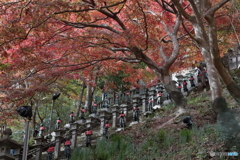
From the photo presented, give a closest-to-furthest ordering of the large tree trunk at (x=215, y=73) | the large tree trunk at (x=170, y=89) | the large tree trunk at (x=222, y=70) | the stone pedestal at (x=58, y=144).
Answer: the large tree trunk at (x=215, y=73)
the large tree trunk at (x=222, y=70)
the large tree trunk at (x=170, y=89)
the stone pedestal at (x=58, y=144)

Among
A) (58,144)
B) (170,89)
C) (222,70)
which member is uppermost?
(222,70)

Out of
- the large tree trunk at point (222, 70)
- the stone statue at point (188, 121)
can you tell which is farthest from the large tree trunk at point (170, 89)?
the large tree trunk at point (222, 70)

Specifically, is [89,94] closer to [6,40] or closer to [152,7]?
[152,7]

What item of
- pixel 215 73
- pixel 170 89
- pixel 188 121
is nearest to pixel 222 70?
pixel 215 73

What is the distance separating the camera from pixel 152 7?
11.8m

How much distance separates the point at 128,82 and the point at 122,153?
818 cm

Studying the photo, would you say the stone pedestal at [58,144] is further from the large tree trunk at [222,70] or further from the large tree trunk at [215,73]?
the large tree trunk at [222,70]

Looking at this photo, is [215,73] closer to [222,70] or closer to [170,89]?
[222,70]

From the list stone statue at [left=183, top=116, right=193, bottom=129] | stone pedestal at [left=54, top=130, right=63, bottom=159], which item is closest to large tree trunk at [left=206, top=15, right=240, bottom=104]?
stone statue at [left=183, top=116, right=193, bottom=129]

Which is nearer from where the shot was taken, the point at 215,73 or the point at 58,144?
the point at 215,73

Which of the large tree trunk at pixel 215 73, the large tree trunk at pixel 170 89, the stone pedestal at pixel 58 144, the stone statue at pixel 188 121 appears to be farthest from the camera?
→ the stone pedestal at pixel 58 144

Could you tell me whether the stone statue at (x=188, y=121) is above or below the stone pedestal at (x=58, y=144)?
above

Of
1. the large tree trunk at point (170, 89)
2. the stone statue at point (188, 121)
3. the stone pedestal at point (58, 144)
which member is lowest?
the stone pedestal at point (58, 144)

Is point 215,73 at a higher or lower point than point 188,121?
higher
